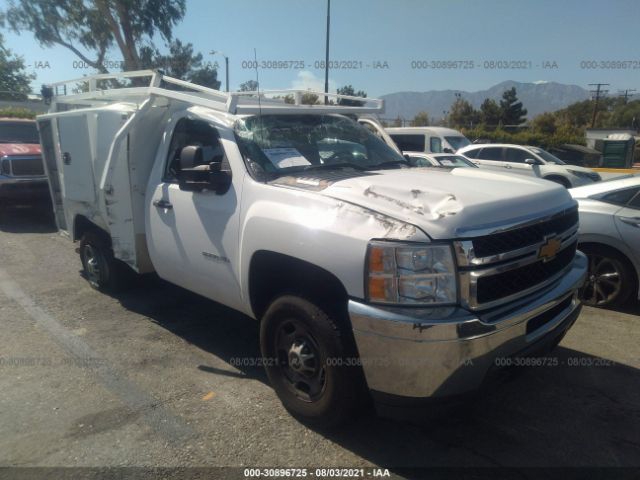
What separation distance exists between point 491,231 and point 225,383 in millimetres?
2281

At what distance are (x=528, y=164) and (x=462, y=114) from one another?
45.9 m

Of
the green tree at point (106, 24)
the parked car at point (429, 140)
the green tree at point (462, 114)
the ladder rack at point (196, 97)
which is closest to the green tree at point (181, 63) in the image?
the green tree at point (106, 24)

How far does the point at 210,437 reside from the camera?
308cm

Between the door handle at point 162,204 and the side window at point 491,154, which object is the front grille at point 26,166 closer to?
the door handle at point 162,204

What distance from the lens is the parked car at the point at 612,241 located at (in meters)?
4.84

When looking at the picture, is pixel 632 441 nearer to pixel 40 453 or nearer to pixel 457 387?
pixel 457 387

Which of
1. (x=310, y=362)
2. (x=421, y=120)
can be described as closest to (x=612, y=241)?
(x=310, y=362)

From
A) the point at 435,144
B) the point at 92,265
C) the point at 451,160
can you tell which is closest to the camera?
the point at 92,265

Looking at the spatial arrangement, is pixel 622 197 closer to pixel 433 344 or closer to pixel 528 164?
pixel 433 344

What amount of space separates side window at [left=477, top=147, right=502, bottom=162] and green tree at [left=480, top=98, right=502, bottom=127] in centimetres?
4320

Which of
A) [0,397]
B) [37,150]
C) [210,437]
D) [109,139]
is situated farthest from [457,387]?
[37,150]

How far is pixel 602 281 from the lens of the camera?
199 inches

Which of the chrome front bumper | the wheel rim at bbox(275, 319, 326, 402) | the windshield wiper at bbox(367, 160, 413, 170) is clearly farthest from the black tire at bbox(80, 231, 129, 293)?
the chrome front bumper

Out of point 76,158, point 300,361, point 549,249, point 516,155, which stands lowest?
point 300,361
